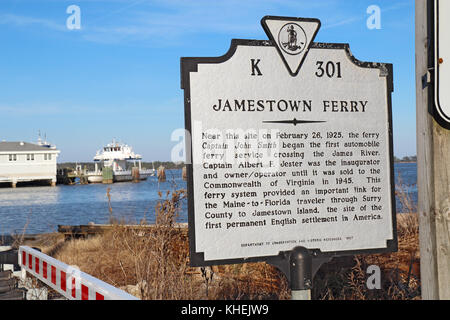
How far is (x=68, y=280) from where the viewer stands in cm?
480

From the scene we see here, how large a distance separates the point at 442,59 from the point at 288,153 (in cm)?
131

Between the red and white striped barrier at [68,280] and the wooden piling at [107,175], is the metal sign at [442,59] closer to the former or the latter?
the red and white striped barrier at [68,280]

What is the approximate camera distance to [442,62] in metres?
3.60

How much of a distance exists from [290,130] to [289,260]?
3.20 feet

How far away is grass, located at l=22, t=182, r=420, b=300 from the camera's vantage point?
5723 millimetres

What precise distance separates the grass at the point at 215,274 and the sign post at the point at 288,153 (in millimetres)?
2047

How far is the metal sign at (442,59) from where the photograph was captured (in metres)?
3.58

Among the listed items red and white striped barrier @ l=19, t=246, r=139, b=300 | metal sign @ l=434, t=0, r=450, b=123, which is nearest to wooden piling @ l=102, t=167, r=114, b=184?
red and white striped barrier @ l=19, t=246, r=139, b=300

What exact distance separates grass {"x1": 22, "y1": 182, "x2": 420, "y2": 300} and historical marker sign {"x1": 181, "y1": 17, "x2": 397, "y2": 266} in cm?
206

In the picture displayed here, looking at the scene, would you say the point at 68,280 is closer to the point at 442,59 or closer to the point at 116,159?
the point at 442,59

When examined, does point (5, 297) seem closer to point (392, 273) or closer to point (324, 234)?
point (324, 234)

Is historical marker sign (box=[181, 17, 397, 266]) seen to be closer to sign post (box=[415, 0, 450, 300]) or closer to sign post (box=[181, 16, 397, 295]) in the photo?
sign post (box=[181, 16, 397, 295])

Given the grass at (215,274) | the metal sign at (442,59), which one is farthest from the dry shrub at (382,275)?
the metal sign at (442,59)
